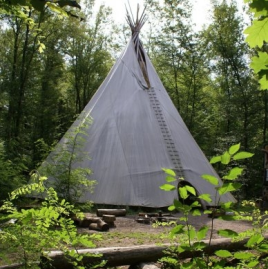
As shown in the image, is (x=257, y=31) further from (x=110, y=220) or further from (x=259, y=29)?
(x=110, y=220)

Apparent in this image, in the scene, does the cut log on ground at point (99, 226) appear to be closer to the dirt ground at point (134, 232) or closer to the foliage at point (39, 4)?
the dirt ground at point (134, 232)

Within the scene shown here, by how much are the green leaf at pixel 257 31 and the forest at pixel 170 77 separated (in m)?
13.2

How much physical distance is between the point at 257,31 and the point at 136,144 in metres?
9.16

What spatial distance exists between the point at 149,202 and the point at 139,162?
4.06ft

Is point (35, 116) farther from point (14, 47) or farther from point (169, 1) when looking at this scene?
point (169, 1)

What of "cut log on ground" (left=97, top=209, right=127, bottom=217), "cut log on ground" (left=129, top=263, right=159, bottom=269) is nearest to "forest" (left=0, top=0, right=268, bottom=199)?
"cut log on ground" (left=97, top=209, right=127, bottom=217)

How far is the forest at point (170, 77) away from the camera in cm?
1675

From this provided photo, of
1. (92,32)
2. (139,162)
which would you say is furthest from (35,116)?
(139,162)

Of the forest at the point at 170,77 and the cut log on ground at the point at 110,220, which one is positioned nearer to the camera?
the cut log on ground at the point at 110,220

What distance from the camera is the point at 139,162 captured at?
32.4ft

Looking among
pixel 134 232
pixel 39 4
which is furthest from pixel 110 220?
pixel 39 4

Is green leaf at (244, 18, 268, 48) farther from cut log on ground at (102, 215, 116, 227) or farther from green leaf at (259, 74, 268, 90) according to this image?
cut log on ground at (102, 215, 116, 227)

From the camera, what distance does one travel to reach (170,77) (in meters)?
23.7

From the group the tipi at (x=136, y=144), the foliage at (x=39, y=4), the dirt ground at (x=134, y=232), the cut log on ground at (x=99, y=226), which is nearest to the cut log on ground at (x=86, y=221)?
the cut log on ground at (x=99, y=226)
